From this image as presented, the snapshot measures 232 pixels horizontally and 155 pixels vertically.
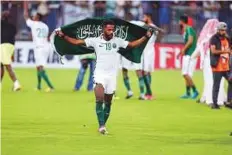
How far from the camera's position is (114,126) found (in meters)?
16.5

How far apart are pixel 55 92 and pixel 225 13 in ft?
37.7

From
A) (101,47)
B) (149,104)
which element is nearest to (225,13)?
(149,104)

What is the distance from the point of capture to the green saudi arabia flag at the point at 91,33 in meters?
16.2

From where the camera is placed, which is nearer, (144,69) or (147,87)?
(147,87)

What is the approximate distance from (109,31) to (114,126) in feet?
7.09

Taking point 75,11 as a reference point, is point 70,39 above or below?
above

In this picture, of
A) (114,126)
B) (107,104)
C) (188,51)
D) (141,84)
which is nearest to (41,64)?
(141,84)

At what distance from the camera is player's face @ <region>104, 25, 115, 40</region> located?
50.1 feet

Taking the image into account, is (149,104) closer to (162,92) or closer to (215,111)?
(215,111)

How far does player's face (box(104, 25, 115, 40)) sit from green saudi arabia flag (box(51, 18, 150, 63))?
60 centimetres

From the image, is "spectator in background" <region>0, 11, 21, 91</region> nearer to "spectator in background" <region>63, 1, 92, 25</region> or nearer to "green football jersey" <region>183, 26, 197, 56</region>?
"green football jersey" <region>183, 26, 197, 56</region>

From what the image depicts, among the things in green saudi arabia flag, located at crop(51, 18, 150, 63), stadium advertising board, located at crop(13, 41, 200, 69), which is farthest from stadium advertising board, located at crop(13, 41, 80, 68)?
green saudi arabia flag, located at crop(51, 18, 150, 63)

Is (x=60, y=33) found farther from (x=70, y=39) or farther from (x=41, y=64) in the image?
(x=41, y=64)

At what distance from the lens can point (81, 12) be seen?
35.5m
